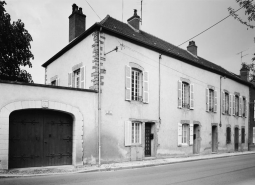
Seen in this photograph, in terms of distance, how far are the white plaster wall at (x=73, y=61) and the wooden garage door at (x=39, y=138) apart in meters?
2.79

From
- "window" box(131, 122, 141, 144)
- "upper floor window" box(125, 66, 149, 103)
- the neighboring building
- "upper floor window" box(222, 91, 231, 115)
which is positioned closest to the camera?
the neighboring building

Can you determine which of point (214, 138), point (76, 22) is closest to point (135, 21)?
point (76, 22)

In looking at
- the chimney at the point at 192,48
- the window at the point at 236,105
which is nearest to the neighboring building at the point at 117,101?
the chimney at the point at 192,48

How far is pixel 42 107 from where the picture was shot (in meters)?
10.7

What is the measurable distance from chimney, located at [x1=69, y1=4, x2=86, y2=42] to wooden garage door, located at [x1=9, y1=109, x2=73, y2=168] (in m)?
6.54

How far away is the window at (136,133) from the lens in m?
14.1

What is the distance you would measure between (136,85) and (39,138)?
6362 millimetres

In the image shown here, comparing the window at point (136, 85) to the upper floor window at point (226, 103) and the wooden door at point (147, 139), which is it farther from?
the upper floor window at point (226, 103)

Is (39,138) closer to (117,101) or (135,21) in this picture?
(117,101)

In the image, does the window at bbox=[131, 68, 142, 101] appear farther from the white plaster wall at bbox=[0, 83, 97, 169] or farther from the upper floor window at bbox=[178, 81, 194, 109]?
the upper floor window at bbox=[178, 81, 194, 109]

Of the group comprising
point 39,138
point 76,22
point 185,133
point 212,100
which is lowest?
point 185,133

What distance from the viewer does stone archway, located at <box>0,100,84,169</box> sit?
32.1 feet

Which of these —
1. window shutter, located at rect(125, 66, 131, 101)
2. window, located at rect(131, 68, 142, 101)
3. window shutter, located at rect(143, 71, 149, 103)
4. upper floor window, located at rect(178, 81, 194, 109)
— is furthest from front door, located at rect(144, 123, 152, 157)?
upper floor window, located at rect(178, 81, 194, 109)

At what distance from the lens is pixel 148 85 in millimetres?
15156
